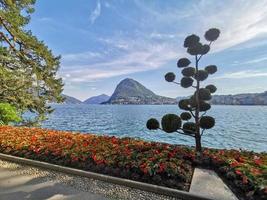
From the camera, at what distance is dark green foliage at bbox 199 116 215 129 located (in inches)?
263

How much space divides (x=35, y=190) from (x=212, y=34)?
6439mm

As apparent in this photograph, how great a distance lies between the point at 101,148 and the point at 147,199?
2.87 m

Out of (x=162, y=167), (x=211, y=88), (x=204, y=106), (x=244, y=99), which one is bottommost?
(x=162, y=167)

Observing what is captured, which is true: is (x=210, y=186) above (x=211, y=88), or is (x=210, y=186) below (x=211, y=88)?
below

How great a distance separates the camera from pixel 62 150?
6.39m

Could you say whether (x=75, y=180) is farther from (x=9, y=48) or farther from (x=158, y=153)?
(x=9, y=48)

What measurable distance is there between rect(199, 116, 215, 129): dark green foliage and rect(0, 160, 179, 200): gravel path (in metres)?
3.35

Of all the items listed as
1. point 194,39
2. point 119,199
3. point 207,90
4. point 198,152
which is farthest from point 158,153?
point 194,39

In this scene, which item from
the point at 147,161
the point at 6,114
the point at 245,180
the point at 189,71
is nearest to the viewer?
the point at 245,180

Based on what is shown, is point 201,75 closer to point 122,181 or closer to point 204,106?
point 204,106

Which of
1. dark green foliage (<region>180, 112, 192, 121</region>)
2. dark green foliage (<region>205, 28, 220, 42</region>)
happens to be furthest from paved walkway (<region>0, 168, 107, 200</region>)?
dark green foliage (<region>205, 28, 220, 42</region>)

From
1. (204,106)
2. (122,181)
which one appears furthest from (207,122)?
(122,181)

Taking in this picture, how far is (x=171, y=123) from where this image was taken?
6641mm

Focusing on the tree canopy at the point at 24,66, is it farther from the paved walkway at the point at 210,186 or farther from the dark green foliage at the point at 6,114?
the paved walkway at the point at 210,186
